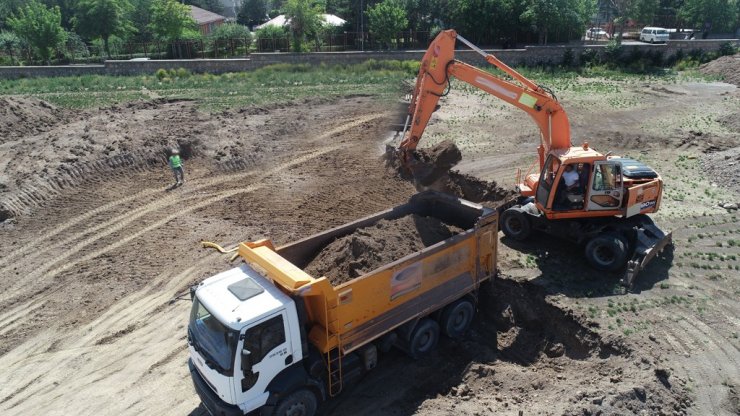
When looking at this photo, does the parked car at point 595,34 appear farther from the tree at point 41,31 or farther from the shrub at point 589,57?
the tree at point 41,31

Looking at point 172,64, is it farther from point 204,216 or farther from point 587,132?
point 587,132

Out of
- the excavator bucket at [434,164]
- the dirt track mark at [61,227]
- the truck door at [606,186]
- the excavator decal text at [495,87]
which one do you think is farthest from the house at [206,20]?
the truck door at [606,186]

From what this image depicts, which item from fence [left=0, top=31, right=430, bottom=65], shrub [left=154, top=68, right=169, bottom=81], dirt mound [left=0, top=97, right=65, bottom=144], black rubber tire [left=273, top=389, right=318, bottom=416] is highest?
fence [left=0, top=31, right=430, bottom=65]

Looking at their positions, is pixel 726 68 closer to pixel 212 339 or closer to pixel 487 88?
pixel 487 88

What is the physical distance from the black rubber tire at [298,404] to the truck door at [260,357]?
11.2 inches

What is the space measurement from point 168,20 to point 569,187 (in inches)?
1447

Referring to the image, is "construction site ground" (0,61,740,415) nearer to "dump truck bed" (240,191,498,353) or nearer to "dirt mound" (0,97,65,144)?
"dirt mound" (0,97,65,144)

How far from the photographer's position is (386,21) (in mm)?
41094

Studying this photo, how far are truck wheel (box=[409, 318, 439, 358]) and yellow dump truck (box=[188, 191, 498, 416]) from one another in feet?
0.07

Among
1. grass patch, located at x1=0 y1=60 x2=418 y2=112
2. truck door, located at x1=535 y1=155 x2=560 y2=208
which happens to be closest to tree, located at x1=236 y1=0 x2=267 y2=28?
grass patch, located at x1=0 y1=60 x2=418 y2=112

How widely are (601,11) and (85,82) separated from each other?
53.8 m

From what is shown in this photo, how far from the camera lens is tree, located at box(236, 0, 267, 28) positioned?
74.1 metres

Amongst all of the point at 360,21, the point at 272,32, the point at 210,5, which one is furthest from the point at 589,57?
the point at 210,5

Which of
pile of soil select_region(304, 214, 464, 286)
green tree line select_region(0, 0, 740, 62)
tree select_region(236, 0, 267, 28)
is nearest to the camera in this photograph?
pile of soil select_region(304, 214, 464, 286)
